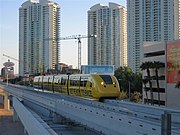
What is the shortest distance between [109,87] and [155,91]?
126 ft

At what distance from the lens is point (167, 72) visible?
57.0 metres

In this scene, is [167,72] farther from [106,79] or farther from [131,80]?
[106,79]

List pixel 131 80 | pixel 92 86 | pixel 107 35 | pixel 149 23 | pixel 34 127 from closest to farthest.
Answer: pixel 34 127 → pixel 92 86 → pixel 131 80 → pixel 149 23 → pixel 107 35

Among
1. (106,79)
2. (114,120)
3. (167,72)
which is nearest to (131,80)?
(167,72)

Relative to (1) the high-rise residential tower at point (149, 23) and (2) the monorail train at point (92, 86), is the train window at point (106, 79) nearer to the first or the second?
(2) the monorail train at point (92, 86)

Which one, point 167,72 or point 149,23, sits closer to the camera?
point 167,72

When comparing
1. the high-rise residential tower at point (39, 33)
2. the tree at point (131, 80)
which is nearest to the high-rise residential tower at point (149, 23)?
the tree at point (131, 80)

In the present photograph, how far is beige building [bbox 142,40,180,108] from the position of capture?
53688 mm

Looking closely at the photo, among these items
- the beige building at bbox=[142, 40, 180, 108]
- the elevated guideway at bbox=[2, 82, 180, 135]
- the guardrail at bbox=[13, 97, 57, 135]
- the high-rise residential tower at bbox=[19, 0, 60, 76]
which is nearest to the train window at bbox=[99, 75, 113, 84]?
the elevated guideway at bbox=[2, 82, 180, 135]

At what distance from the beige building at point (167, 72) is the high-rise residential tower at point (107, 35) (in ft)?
121

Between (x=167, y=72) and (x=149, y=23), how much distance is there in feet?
117

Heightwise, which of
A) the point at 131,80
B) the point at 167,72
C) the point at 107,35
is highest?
the point at 107,35

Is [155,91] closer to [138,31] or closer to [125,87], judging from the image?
[125,87]

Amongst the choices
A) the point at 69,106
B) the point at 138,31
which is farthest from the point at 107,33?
the point at 69,106
